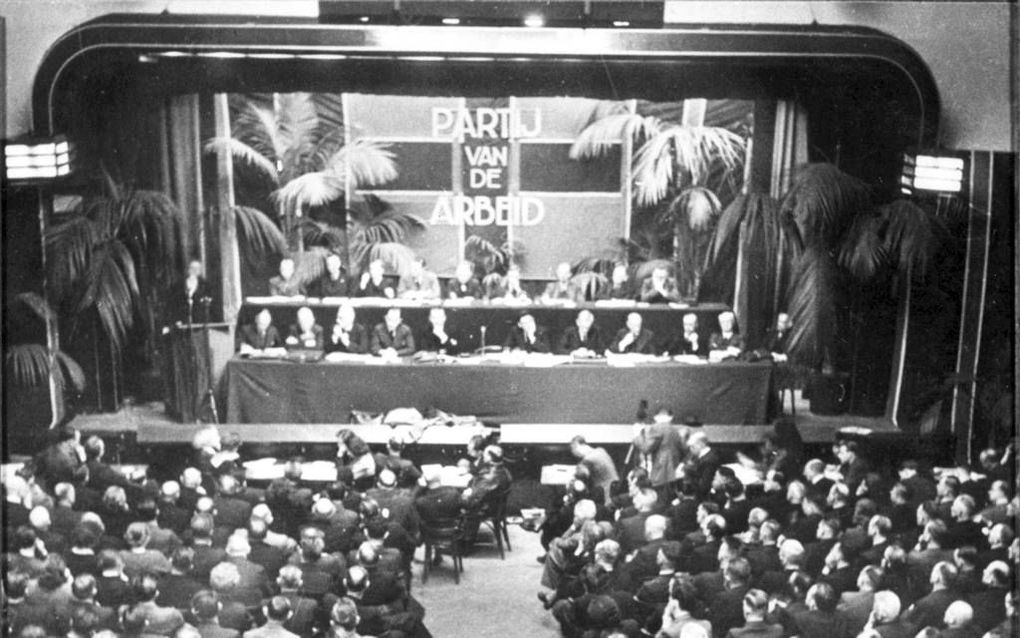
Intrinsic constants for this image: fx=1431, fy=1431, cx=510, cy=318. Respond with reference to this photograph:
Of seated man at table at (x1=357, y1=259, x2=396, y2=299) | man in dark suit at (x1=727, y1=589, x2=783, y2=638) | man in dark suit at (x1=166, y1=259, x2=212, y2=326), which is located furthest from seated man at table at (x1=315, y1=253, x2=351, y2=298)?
man in dark suit at (x1=727, y1=589, x2=783, y2=638)

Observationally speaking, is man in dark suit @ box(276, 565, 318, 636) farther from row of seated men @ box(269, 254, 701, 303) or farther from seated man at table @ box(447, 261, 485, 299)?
seated man at table @ box(447, 261, 485, 299)

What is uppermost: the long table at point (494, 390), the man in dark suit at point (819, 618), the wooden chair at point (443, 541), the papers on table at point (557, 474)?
the long table at point (494, 390)

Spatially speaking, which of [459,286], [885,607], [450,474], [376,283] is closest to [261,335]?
[376,283]

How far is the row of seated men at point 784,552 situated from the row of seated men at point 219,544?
80 centimetres

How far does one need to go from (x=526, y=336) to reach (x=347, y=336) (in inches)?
47.4

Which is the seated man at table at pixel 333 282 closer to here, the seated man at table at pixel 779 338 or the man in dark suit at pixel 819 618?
the seated man at table at pixel 779 338

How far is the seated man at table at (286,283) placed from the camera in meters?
9.31

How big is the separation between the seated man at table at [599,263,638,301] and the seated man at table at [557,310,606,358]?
0.60ft

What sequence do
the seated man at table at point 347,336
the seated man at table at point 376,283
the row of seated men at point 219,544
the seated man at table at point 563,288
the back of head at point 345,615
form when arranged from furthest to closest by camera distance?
→ the seated man at table at point 347,336 < the seated man at table at point 563,288 < the seated man at table at point 376,283 < the row of seated men at point 219,544 < the back of head at point 345,615

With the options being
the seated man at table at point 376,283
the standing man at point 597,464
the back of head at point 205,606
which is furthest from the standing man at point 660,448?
the back of head at point 205,606

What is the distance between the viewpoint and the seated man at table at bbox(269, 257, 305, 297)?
9.31m

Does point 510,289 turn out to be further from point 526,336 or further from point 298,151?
point 298,151

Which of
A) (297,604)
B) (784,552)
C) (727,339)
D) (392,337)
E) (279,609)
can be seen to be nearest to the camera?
(279,609)

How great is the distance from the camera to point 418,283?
30.6 feet
